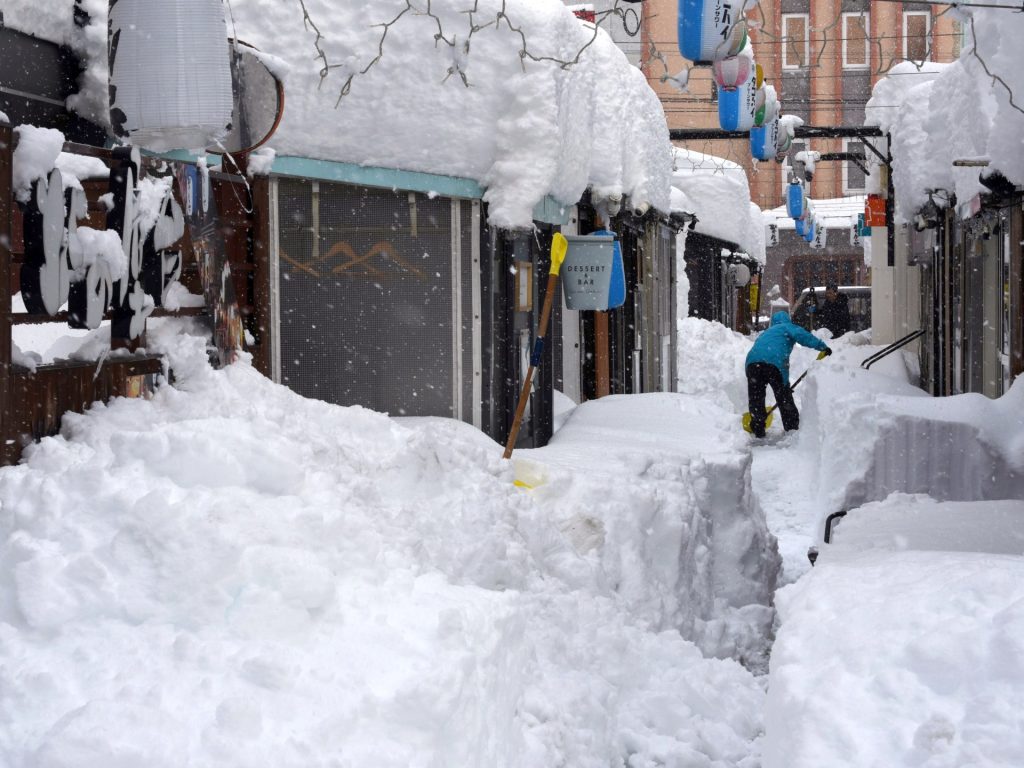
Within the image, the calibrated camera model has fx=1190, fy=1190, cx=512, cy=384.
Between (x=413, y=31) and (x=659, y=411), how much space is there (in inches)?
174

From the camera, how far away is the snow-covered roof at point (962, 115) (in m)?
7.57

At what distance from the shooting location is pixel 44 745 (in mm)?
3141

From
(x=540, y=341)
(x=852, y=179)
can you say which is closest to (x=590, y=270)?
(x=540, y=341)

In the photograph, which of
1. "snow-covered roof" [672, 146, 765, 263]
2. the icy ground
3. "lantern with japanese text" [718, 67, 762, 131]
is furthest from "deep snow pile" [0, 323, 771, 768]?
"snow-covered roof" [672, 146, 765, 263]

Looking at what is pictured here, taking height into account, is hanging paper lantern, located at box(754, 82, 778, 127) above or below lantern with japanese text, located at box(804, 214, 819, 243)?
below

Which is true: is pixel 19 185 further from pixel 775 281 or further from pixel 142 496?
pixel 775 281

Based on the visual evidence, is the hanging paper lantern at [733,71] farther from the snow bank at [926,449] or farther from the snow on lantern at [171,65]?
the snow on lantern at [171,65]

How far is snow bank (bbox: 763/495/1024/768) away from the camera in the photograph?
3.05m

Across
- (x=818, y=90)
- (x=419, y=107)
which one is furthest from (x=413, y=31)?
(x=818, y=90)

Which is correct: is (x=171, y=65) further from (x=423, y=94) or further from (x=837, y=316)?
(x=837, y=316)

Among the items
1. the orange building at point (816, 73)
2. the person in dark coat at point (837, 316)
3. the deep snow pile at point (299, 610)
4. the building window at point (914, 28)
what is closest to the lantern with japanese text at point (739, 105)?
the deep snow pile at point (299, 610)

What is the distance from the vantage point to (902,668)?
11.0 ft

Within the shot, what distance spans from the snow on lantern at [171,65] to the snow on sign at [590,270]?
5.65 m

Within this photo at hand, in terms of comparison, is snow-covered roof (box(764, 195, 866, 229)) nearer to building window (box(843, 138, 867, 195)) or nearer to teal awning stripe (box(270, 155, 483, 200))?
building window (box(843, 138, 867, 195))
